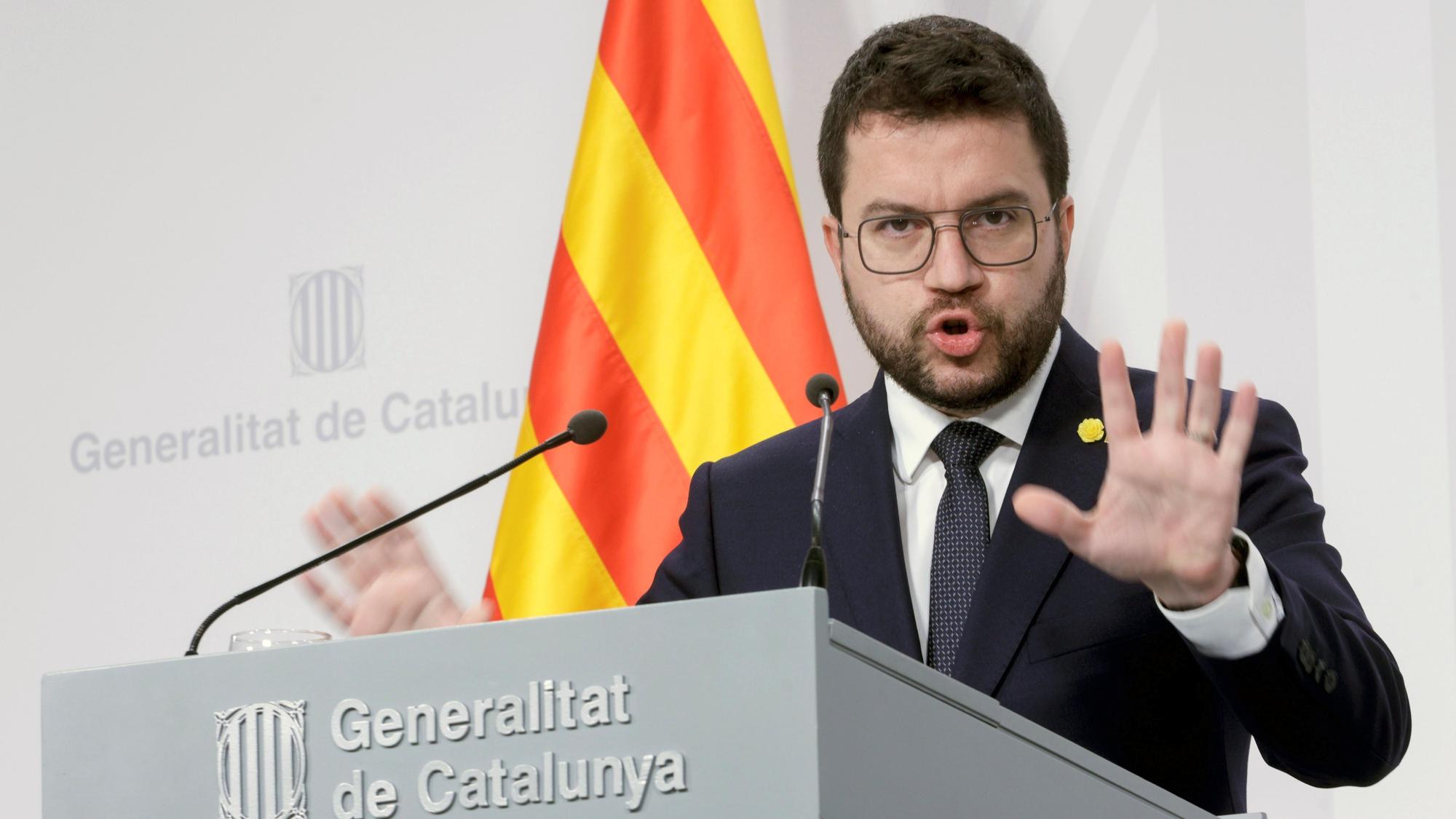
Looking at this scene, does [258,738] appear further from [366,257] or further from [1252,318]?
[366,257]

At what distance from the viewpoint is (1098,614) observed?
2.01 meters

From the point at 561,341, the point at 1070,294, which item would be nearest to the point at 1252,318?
the point at 1070,294

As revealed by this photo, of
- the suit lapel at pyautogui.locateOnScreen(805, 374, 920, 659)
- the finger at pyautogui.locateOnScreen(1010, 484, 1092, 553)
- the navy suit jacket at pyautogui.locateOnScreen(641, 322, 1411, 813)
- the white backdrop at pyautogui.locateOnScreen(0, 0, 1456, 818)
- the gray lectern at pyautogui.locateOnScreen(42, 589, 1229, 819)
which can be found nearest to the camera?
the gray lectern at pyautogui.locateOnScreen(42, 589, 1229, 819)

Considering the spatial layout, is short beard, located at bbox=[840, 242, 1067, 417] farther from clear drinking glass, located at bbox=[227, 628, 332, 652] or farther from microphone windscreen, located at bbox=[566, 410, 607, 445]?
clear drinking glass, located at bbox=[227, 628, 332, 652]

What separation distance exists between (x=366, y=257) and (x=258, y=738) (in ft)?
8.97

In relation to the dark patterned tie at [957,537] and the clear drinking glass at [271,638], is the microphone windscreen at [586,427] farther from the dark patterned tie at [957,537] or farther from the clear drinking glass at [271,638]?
the dark patterned tie at [957,537]

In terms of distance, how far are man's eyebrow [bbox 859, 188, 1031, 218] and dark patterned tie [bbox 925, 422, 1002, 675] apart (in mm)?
292

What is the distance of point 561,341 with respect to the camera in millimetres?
3395

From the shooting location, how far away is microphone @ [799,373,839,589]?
128 centimetres

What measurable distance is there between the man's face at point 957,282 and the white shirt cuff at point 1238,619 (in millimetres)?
706

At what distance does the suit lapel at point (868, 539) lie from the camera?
6.80 ft

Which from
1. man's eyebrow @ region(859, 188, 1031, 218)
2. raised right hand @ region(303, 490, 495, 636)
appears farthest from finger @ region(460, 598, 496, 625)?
man's eyebrow @ region(859, 188, 1031, 218)

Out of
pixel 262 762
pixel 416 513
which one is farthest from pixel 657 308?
pixel 262 762

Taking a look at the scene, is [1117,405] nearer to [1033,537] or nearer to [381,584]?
[1033,537]
